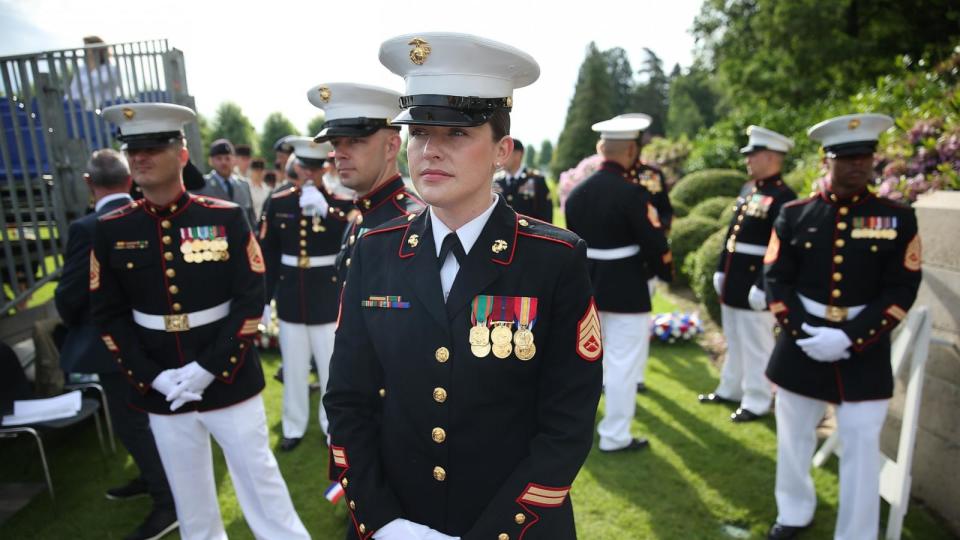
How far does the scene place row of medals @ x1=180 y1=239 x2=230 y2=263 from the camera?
9.89 feet

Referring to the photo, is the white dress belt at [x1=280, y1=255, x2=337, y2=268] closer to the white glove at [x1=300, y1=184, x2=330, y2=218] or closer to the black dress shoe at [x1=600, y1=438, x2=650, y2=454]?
the white glove at [x1=300, y1=184, x2=330, y2=218]

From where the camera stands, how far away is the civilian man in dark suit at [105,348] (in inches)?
145

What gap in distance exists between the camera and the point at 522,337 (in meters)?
1.70

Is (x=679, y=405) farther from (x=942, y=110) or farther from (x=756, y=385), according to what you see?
(x=942, y=110)

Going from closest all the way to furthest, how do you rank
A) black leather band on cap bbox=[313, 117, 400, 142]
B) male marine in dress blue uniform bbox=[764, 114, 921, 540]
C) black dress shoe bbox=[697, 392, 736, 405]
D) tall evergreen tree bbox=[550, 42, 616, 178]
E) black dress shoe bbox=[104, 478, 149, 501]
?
1. black leather band on cap bbox=[313, 117, 400, 142]
2. male marine in dress blue uniform bbox=[764, 114, 921, 540]
3. black dress shoe bbox=[104, 478, 149, 501]
4. black dress shoe bbox=[697, 392, 736, 405]
5. tall evergreen tree bbox=[550, 42, 616, 178]

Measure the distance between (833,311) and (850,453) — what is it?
0.79 m

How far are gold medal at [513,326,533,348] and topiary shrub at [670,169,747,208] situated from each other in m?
12.0

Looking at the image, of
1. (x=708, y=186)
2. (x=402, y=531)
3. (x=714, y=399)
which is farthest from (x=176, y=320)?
(x=708, y=186)

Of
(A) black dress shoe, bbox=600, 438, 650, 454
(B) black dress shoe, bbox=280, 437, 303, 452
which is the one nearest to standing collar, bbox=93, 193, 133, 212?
(B) black dress shoe, bbox=280, 437, 303, 452

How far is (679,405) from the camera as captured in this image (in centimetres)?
569

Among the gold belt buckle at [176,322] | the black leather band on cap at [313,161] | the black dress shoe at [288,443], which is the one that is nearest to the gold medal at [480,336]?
the gold belt buckle at [176,322]

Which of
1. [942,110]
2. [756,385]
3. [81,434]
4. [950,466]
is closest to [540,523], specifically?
[950,466]

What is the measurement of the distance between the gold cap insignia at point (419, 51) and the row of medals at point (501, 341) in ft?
2.59

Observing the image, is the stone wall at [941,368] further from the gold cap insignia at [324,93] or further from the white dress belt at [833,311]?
the gold cap insignia at [324,93]
